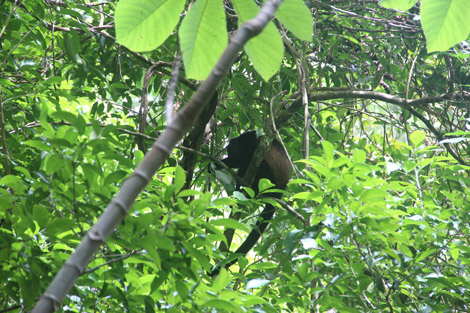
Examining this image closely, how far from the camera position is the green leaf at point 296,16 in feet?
2.52

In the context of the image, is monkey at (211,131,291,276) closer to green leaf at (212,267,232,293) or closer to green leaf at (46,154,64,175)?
green leaf at (212,267,232,293)

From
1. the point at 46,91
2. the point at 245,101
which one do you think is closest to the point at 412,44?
the point at 245,101

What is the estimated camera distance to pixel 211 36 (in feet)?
2.52

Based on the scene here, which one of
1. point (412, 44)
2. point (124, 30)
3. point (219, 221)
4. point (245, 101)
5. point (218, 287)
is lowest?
point (218, 287)

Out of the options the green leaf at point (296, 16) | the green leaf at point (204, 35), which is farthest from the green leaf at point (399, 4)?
the green leaf at point (204, 35)

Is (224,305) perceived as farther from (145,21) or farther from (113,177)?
(145,21)

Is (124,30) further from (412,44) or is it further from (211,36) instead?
(412,44)

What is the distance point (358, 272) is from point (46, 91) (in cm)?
228

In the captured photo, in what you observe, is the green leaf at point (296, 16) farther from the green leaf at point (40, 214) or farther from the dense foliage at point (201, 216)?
the green leaf at point (40, 214)

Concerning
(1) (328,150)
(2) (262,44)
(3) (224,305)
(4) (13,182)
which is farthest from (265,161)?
(2) (262,44)

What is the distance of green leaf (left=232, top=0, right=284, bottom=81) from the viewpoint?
0.78 meters

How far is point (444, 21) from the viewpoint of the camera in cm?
82

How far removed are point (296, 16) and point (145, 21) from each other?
0.85ft

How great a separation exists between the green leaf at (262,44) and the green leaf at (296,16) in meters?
0.03
